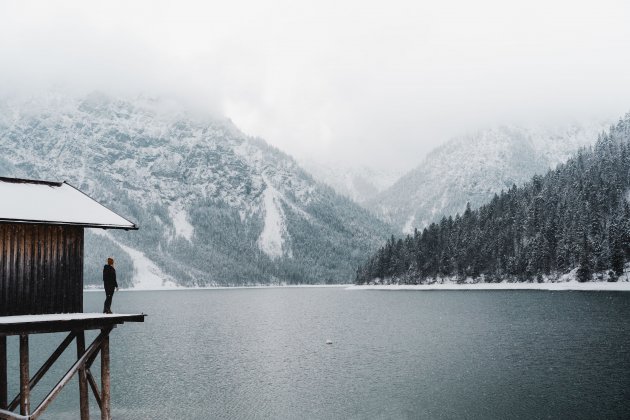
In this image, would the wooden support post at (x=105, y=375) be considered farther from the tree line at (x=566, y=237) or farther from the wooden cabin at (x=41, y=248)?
the tree line at (x=566, y=237)

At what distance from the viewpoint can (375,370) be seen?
1927 inches

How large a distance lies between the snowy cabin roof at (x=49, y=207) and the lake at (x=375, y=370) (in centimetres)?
1520

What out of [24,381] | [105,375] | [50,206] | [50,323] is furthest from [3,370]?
[50,206]

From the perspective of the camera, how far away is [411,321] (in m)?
89.7

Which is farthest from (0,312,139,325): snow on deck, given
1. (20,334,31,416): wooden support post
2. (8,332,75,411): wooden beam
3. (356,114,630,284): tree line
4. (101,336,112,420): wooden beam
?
(356,114,630,284): tree line

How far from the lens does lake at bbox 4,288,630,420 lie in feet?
119

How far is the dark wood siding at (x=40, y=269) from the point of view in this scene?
78.6ft

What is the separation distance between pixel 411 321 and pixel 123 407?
193 feet

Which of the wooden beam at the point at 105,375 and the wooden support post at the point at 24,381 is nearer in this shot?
the wooden support post at the point at 24,381

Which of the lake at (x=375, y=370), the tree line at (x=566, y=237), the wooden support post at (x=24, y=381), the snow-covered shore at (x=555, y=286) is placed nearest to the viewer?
the wooden support post at (x=24, y=381)

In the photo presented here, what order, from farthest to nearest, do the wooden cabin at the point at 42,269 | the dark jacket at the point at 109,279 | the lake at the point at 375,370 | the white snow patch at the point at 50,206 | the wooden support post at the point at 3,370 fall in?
1. the lake at the point at 375,370
2. the wooden support post at the point at 3,370
3. the dark jacket at the point at 109,279
4. the white snow patch at the point at 50,206
5. the wooden cabin at the point at 42,269

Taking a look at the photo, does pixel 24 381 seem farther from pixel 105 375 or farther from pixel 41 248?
pixel 41 248

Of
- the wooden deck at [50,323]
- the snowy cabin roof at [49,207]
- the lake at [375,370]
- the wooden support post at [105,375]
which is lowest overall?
the lake at [375,370]

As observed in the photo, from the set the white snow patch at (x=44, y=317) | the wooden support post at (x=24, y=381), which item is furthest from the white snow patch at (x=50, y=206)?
the wooden support post at (x=24, y=381)
